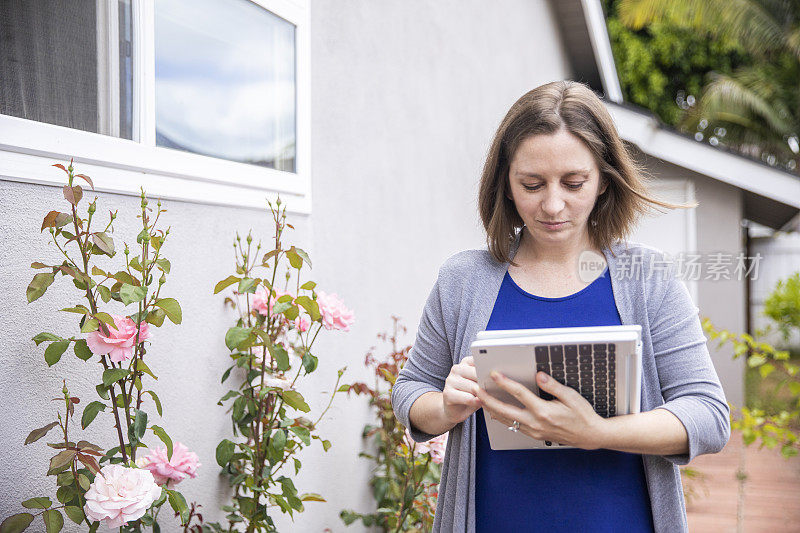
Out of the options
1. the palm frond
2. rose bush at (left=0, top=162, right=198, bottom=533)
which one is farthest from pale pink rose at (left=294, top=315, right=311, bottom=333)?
the palm frond

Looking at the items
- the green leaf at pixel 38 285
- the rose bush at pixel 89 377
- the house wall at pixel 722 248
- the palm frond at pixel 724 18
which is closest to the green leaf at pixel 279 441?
the rose bush at pixel 89 377

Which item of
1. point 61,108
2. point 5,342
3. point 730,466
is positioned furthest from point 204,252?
point 730,466

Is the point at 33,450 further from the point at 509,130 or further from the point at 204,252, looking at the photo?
the point at 509,130

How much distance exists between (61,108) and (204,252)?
69 centimetres

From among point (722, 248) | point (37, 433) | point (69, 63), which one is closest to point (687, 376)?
point (37, 433)

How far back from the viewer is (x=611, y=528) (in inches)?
60.9

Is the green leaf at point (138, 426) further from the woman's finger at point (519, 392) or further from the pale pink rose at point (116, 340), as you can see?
the woman's finger at point (519, 392)

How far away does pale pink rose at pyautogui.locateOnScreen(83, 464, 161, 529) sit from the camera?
5.22ft

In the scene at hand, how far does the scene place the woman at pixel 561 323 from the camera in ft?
4.87

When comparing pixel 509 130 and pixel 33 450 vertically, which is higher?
pixel 509 130

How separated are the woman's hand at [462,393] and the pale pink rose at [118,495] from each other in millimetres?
687

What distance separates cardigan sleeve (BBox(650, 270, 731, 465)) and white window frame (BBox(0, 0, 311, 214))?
1.43 metres

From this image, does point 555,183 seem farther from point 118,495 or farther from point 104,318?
point 118,495

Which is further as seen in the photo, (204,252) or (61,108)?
(204,252)
